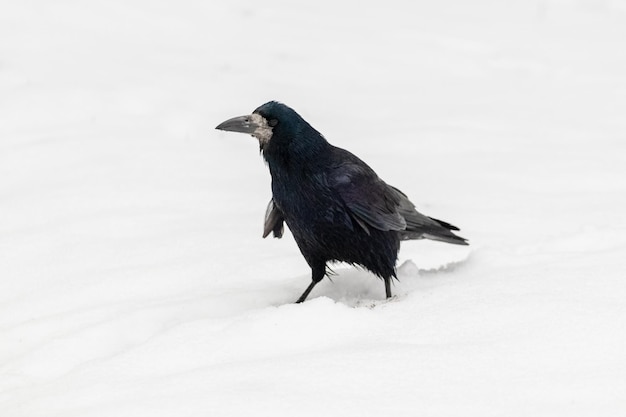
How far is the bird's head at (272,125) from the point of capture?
14.5 ft

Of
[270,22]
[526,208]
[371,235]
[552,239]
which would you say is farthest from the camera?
[270,22]

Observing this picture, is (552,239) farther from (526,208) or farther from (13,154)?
(13,154)

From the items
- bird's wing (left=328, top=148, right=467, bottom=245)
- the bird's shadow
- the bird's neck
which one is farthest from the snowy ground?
the bird's neck

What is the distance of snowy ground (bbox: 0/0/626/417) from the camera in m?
3.40

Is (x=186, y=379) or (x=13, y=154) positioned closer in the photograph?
(x=186, y=379)

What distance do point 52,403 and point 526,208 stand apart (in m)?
3.80

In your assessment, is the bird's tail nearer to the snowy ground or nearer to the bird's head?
the snowy ground

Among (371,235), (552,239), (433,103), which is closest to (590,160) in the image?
(433,103)

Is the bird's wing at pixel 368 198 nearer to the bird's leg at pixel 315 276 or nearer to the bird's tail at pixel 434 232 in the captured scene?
the bird's tail at pixel 434 232

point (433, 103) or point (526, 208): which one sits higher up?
point (433, 103)

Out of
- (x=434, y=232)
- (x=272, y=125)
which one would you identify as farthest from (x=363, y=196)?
(x=434, y=232)

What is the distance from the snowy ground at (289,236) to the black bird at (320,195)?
0.26 metres

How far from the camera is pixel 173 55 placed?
9.39 metres

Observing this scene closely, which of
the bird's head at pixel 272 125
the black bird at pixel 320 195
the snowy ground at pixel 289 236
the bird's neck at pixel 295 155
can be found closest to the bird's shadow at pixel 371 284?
the snowy ground at pixel 289 236
